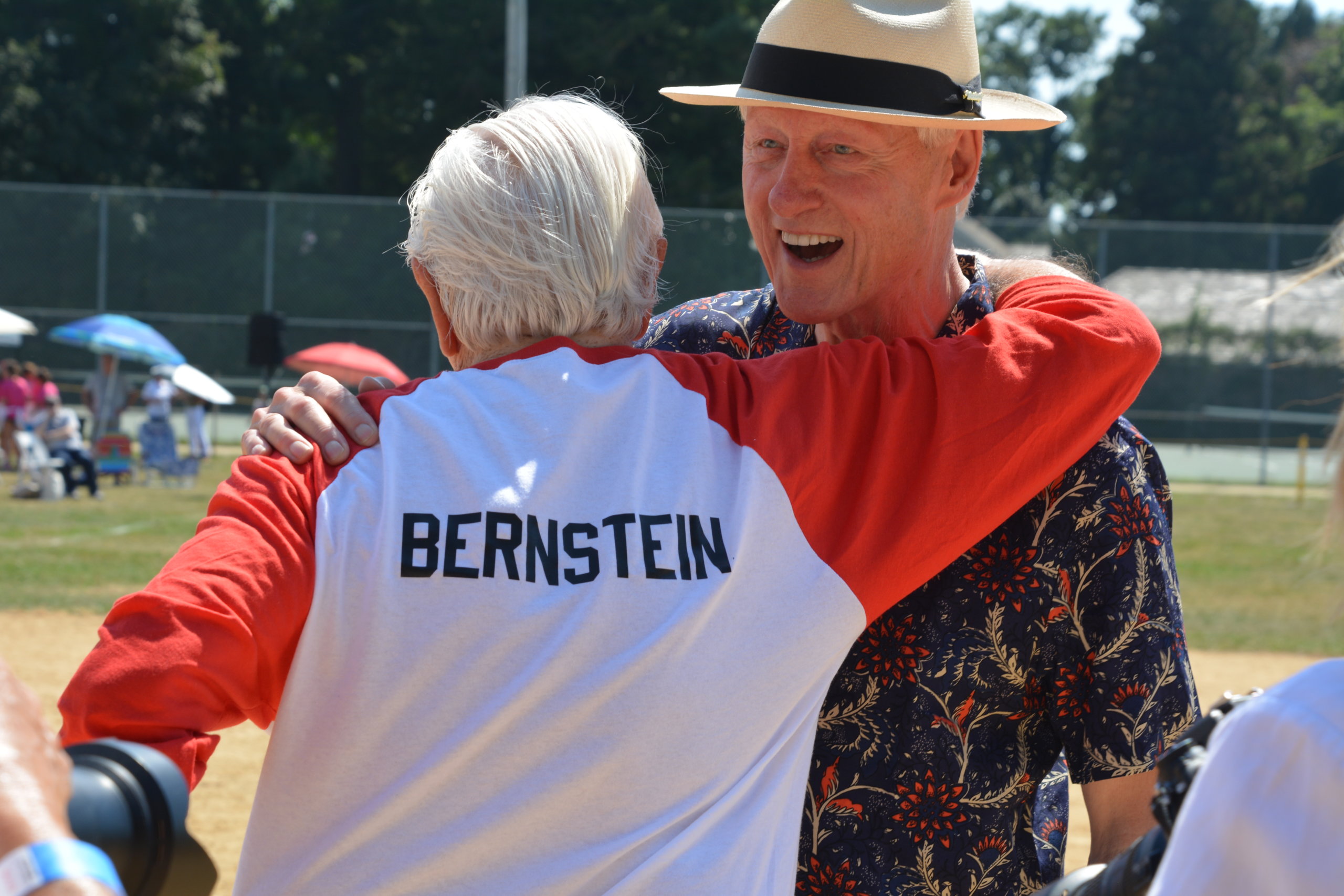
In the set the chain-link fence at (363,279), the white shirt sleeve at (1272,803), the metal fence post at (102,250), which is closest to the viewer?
the white shirt sleeve at (1272,803)

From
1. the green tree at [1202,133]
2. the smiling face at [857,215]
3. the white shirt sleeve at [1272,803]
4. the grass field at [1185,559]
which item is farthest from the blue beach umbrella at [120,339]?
the green tree at [1202,133]

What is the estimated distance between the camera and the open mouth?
218cm

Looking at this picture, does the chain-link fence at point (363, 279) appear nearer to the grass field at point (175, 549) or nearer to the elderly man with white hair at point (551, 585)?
the grass field at point (175, 549)

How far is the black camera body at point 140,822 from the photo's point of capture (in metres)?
1.07

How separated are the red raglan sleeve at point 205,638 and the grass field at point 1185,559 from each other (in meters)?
6.05

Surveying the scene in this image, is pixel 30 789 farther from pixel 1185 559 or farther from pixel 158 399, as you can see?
pixel 158 399

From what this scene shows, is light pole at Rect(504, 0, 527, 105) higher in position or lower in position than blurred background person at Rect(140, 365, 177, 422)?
higher

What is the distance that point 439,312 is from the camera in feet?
5.96

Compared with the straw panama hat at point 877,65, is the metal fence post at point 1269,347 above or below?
below

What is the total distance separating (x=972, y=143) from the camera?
2.23 metres

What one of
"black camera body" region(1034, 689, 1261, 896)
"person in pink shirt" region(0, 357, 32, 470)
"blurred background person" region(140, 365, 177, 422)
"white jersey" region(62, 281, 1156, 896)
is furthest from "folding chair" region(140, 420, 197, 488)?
"black camera body" region(1034, 689, 1261, 896)

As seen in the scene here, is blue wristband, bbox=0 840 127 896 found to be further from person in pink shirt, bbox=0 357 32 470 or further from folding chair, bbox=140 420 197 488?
person in pink shirt, bbox=0 357 32 470

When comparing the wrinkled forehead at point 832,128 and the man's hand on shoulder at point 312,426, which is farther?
the wrinkled forehead at point 832,128

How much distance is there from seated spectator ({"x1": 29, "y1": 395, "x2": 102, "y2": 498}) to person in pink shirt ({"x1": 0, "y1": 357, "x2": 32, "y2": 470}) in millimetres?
1629
